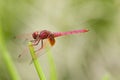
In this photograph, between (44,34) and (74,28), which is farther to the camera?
(74,28)

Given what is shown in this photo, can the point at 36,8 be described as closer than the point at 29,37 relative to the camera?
No

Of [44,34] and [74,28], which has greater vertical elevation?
[44,34]

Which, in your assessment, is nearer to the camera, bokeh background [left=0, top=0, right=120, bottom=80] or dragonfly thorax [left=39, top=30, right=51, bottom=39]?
dragonfly thorax [left=39, top=30, right=51, bottom=39]

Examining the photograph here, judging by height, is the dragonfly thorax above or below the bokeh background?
above

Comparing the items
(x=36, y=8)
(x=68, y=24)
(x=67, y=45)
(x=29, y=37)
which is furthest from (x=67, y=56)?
(x=29, y=37)

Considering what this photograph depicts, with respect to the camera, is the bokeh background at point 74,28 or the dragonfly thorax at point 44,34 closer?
the dragonfly thorax at point 44,34

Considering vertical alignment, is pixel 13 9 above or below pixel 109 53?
above

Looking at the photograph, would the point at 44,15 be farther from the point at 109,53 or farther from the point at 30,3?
the point at 109,53

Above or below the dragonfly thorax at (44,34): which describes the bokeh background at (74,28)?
below
